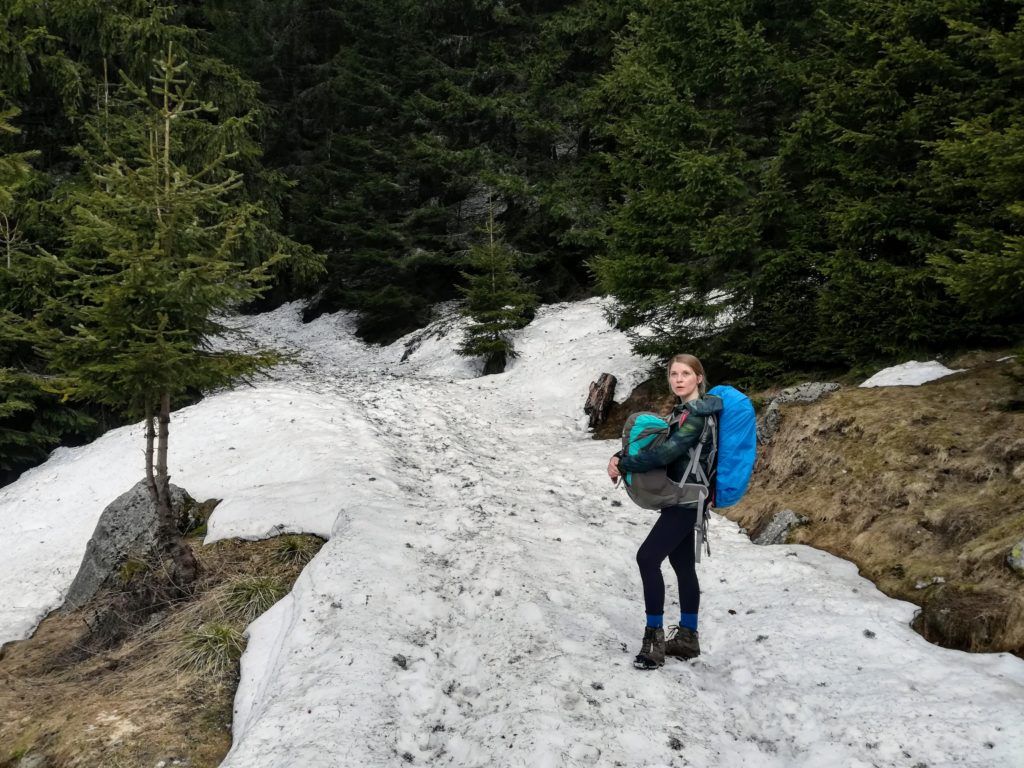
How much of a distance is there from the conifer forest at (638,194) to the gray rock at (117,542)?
144cm

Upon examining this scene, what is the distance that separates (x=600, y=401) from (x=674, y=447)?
8355 millimetres

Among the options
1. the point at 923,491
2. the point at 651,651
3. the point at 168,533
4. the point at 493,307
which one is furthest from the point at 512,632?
the point at 493,307

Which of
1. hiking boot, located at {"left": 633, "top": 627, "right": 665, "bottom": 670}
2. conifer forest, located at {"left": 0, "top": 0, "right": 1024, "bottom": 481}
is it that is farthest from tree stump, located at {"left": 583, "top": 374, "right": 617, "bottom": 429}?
hiking boot, located at {"left": 633, "top": 627, "right": 665, "bottom": 670}

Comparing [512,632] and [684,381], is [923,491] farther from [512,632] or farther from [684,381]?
[512,632]

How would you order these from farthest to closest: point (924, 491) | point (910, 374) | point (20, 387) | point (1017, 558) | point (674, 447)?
point (20, 387) < point (910, 374) < point (924, 491) < point (1017, 558) < point (674, 447)

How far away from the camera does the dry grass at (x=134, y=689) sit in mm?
4000

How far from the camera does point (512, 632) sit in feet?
16.2

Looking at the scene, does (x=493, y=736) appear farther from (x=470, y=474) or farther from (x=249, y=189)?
(x=249, y=189)

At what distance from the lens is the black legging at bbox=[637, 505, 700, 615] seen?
4.31 meters

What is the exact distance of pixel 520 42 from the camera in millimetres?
24906

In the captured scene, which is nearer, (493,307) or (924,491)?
(924,491)

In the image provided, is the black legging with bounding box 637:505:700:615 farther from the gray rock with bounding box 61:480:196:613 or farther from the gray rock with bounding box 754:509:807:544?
the gray rock with bounding box 61:480:196:613

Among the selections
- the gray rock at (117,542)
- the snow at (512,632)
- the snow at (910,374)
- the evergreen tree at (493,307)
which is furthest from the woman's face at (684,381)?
the evergreen tree at (493,307)

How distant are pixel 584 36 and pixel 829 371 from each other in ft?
62.1
